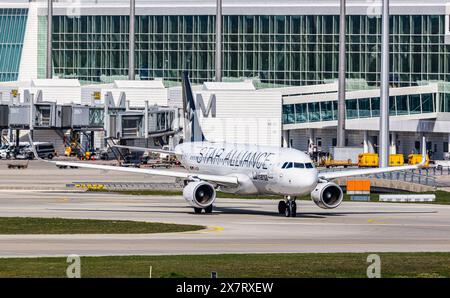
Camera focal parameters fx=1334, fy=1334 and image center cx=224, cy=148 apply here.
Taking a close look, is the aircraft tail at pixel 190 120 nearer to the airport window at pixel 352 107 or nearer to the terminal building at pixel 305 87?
the terminal building at pixel 305 87

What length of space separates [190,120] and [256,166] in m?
14.6

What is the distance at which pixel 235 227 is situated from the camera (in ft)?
206

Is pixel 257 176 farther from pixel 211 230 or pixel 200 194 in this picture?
pixel 211 230

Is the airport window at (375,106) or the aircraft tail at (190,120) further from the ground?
the airport window at (375,106)

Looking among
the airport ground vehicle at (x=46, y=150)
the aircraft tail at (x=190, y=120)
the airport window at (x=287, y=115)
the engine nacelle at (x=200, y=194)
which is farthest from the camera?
the airport window at (x=287, y=115)

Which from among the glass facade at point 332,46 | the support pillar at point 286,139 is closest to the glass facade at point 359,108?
the support pillar at point 286,139

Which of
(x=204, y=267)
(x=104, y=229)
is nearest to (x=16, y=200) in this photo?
(x=104, y=229)

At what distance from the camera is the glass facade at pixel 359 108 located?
171250mm

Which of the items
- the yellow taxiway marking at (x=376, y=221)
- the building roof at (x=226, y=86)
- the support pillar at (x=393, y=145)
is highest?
the building roof at (x=226, y=86)

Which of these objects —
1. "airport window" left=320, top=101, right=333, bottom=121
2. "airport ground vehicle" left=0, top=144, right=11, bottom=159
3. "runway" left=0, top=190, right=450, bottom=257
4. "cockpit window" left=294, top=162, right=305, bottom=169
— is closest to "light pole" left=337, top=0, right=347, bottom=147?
"airport window" left=320, top=101, right=333, bottom=121

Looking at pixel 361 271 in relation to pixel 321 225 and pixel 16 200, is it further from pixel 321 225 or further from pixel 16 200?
pixel 16 200

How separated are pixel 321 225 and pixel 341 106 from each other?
3594 inches

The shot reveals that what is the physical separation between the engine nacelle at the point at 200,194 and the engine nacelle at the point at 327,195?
5.51 m

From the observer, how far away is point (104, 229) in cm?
6012
